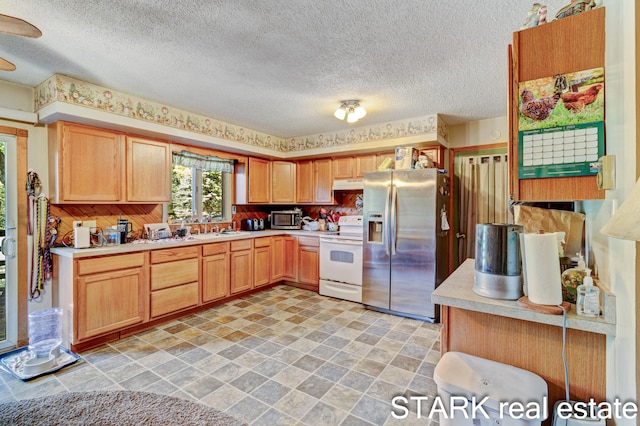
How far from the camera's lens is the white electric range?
4.03 metres

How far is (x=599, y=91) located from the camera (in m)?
1.13

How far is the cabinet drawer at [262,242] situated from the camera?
4.42 meters

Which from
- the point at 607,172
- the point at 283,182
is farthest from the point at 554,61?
the point at 283,182

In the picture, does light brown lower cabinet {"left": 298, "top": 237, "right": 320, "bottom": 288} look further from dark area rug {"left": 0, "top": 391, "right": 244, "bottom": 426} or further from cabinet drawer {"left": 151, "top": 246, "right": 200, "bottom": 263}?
dark area rug {"left": 0, "top": 391, "right": 244, "bottom": 426}

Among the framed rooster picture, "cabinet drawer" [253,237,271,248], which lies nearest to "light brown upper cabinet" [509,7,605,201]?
the framed rooster picture

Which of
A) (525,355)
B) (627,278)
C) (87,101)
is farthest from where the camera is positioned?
(87,101)

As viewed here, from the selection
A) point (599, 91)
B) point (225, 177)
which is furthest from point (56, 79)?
point (599, 91)

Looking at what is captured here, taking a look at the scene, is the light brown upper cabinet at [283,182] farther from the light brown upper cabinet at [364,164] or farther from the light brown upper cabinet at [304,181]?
the light brown upper cabinet at [364,164]

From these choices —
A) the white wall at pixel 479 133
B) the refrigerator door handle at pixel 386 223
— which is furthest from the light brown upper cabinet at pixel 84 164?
the white wall at pixel 479 133

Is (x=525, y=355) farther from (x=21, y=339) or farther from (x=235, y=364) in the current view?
(x=21, y=339)

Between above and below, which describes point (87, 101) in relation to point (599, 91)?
above

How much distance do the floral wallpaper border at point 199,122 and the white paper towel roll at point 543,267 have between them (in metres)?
2.72

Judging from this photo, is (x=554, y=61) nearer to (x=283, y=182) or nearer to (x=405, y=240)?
(x=405, y=240)

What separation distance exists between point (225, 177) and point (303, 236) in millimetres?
1580
